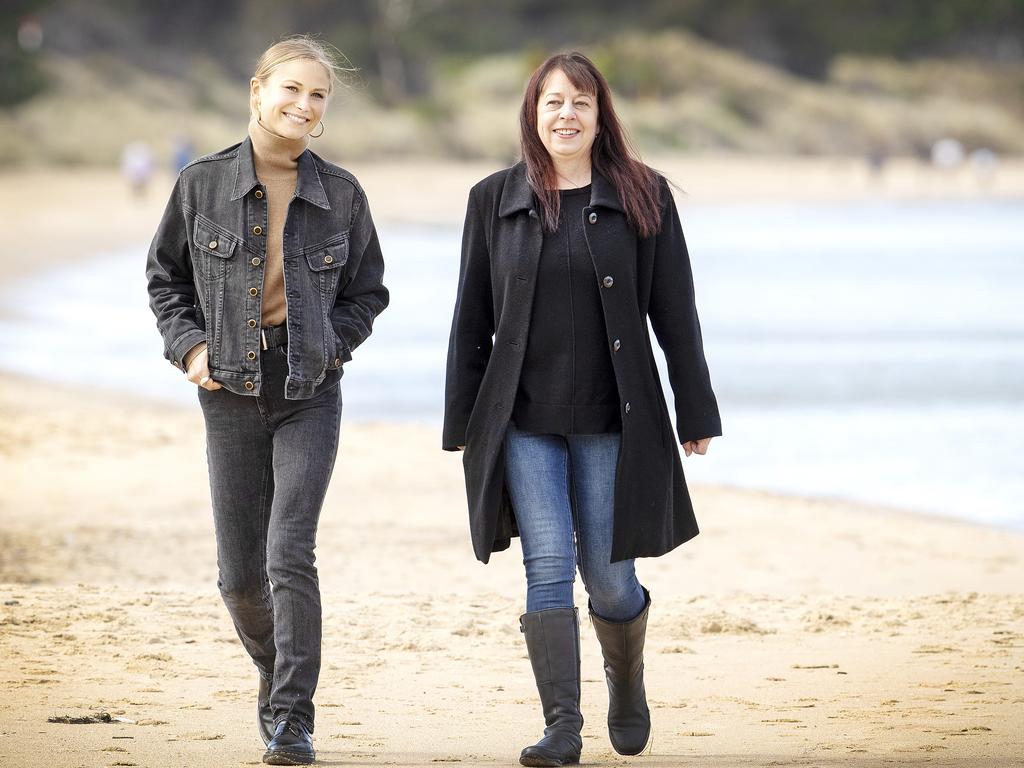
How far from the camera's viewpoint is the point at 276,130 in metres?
4.21

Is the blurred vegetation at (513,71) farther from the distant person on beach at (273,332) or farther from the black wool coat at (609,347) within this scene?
the black wool coat at (609,347)

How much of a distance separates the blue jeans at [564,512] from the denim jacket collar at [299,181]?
77 centimetres

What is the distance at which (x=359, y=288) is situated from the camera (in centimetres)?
436

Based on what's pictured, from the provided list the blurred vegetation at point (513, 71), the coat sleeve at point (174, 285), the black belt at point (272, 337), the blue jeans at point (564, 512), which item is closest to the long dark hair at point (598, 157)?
the blue jeans at point (564, 512)

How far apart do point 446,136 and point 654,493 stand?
53.5 meters

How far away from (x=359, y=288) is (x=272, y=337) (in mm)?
310

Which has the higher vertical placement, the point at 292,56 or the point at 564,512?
the point at 292,56

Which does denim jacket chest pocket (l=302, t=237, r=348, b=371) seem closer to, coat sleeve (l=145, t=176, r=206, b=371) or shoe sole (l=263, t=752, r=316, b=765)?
coat sleeve (l=145, t=176, r=206, b=371)

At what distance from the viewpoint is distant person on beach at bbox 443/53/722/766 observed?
13.8 ft

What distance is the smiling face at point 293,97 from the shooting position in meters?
4.19

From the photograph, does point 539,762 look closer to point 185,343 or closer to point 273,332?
point 273,332

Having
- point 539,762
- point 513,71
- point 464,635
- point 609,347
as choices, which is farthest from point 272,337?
point 513,71

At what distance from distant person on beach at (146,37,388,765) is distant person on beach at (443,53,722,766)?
354mm

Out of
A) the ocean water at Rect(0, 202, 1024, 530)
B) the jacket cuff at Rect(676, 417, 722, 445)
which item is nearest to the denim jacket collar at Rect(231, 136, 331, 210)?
the jacket cuff at Rect(676, 417, 722, 445)
